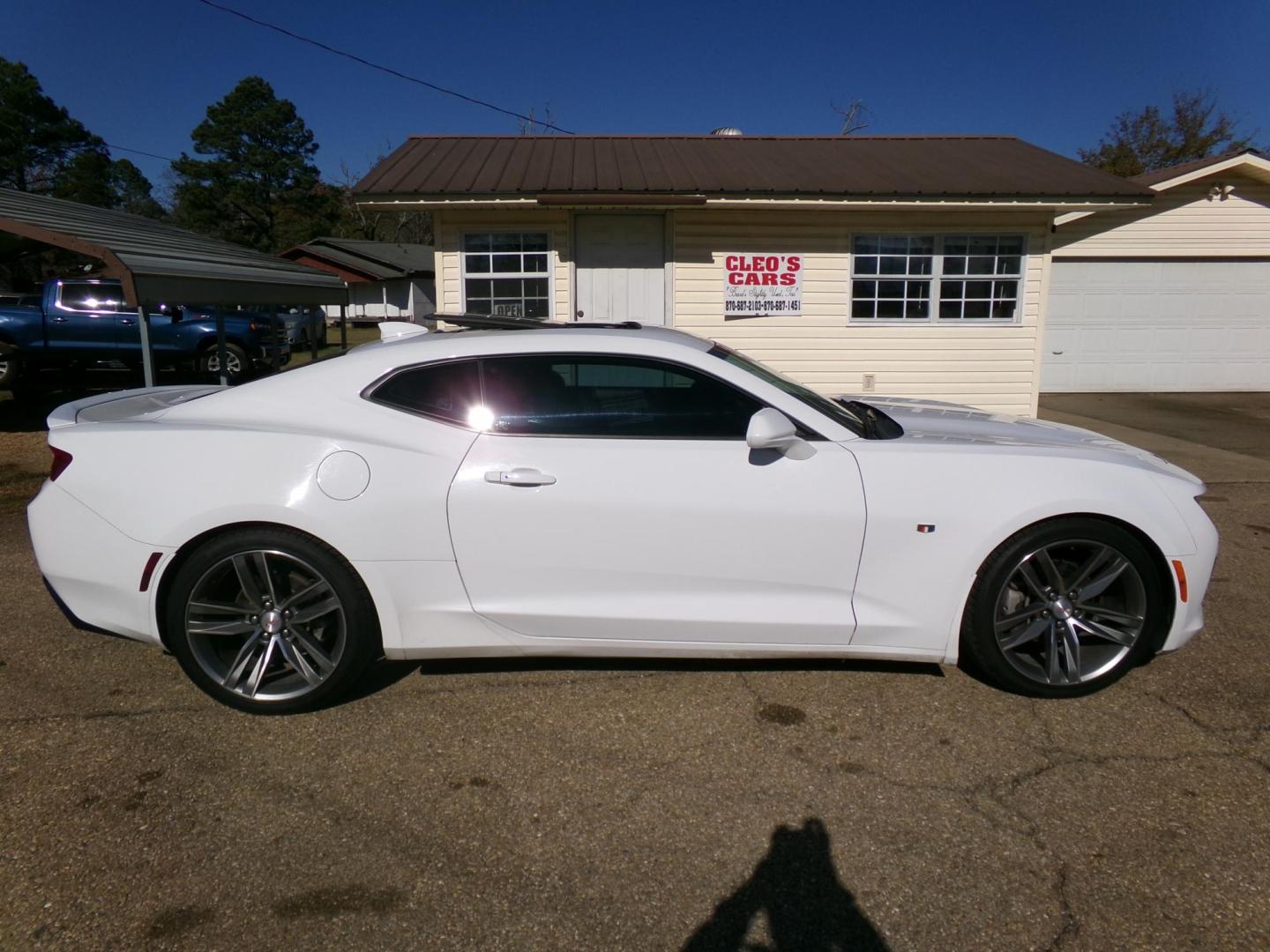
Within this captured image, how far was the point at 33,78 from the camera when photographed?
44844mm

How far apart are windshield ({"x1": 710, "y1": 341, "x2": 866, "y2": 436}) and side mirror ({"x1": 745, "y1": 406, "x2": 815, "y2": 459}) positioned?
242 mm

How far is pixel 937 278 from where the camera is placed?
35.3 ft

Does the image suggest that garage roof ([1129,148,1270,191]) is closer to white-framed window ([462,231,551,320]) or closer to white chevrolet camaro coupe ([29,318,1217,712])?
white-framed window ([462,231,551,320])

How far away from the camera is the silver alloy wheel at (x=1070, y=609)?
132 inches

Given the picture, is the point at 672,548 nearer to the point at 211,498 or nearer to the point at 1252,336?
the point at 211,498

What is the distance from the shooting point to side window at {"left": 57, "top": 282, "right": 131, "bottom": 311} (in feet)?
47.5

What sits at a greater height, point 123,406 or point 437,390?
point 437,390

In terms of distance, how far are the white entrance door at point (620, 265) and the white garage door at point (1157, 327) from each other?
7.25 meters

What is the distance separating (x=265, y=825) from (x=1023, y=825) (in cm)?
231

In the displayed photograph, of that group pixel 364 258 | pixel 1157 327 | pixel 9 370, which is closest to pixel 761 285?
pixel 1157 327

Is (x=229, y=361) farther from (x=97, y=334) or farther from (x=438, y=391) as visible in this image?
(x=438, y=391)

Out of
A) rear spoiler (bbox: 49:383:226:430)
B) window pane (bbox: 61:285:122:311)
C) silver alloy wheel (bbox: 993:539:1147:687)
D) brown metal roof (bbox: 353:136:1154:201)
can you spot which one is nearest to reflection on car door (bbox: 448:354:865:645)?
silver alloy wheel (bbox: 993:539:1147:687)

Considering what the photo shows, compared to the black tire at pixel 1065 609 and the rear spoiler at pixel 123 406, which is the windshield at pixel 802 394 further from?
the rear spoiler at pixel 123 406

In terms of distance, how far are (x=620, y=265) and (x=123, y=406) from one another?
24.0ft
